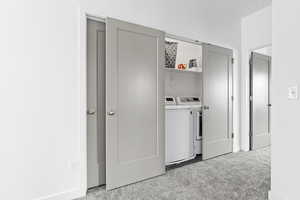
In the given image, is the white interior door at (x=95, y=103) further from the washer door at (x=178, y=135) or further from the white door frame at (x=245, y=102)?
the white door frame at (x=245, y=102)

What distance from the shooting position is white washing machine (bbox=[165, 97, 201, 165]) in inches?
114

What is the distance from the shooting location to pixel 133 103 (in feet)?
7.72

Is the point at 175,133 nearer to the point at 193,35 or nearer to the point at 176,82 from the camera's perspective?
the point at 176,82

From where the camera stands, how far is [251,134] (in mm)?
3754

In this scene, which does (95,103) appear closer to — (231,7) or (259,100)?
(231,7)

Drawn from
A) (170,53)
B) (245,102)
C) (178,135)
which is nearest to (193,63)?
(170,53)

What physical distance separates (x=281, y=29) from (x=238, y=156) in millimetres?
2377

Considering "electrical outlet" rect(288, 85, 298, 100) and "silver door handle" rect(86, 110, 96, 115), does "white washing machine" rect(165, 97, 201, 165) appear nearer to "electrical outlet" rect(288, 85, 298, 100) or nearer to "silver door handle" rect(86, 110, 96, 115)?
"silver door handle" rect(86, 110, 96, 115)

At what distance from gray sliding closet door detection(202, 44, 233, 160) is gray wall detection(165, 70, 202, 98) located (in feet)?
0.82

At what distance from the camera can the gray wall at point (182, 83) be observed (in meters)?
3.38

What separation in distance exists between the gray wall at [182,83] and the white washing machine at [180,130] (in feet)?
0.99

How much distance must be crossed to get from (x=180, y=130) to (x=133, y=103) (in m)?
1.07

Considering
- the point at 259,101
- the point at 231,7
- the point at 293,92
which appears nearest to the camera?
the point at 293,92

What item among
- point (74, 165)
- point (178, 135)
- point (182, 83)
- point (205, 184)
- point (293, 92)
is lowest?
point (205, 184)
